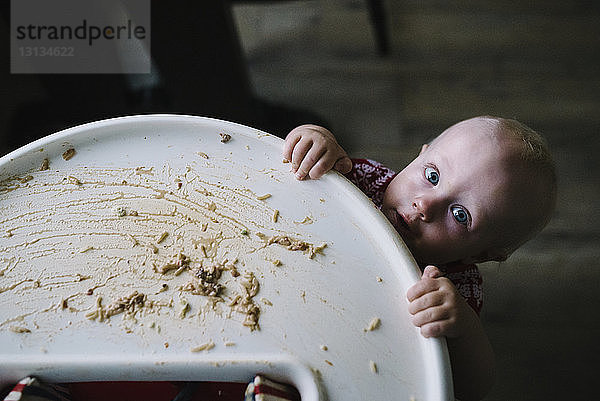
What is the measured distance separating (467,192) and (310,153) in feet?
0.73

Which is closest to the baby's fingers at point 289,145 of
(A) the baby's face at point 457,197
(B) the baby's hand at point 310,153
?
(B) the baby's hand at point 310,153

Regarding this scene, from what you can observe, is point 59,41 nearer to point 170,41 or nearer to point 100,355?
point 170,41

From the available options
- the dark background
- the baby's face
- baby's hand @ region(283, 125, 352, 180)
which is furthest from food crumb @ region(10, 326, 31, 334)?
the dark background

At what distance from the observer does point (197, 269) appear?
0.65 metres

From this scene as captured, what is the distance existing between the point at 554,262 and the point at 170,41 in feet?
3.42

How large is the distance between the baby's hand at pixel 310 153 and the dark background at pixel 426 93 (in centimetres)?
71

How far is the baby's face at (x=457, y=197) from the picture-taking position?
78 cm

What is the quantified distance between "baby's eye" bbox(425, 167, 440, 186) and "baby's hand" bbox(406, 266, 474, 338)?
7.3 inches

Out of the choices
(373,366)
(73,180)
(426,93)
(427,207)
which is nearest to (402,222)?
(427,207)

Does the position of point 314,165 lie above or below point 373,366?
above

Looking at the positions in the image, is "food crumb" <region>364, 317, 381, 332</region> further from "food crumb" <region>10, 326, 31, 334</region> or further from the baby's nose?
"food crumb" <region>10, 326, 31, 334</region>

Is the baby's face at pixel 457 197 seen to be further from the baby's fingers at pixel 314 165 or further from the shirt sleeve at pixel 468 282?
the baby's fingers at pixel 314 165

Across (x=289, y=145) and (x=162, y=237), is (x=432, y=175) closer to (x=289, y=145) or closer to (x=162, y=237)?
(x=289, y=145)

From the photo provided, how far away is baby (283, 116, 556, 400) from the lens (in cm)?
75
